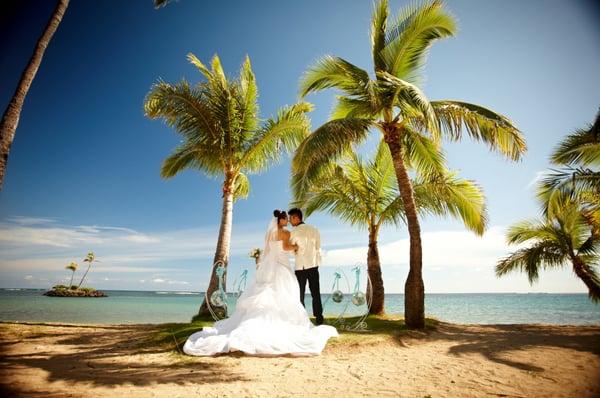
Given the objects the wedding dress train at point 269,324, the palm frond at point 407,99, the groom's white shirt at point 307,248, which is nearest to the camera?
the wedding dress train at point 269,324

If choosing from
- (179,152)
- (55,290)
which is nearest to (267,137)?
(179,152)

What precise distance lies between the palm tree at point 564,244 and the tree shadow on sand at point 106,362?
492 inches

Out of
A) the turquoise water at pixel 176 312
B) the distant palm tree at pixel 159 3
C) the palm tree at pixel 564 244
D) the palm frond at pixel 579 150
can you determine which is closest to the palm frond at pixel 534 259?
the palm tree at pixel 564 244

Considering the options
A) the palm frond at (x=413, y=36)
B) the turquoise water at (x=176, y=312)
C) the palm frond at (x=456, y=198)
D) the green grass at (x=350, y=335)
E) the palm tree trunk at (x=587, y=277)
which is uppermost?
the palm frond at (x=413, y=36)

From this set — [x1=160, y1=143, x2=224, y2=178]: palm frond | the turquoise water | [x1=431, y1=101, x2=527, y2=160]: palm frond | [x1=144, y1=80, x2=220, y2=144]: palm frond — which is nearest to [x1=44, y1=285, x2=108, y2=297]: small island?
the turquoise water

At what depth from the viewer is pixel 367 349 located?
6082 millimetres

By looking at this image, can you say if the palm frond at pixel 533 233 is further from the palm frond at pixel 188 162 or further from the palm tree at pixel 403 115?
the palm frond at pixel 188 162

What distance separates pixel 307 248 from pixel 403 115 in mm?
5065

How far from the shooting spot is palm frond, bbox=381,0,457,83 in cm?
853

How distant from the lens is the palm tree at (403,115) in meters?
8.05

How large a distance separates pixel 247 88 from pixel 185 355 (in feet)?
30.8

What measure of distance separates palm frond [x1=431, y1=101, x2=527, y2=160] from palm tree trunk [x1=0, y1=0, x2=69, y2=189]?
31.2 ft

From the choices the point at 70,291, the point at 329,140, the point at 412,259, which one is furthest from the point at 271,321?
the point at 70,291

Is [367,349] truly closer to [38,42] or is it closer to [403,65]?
[403,65]
